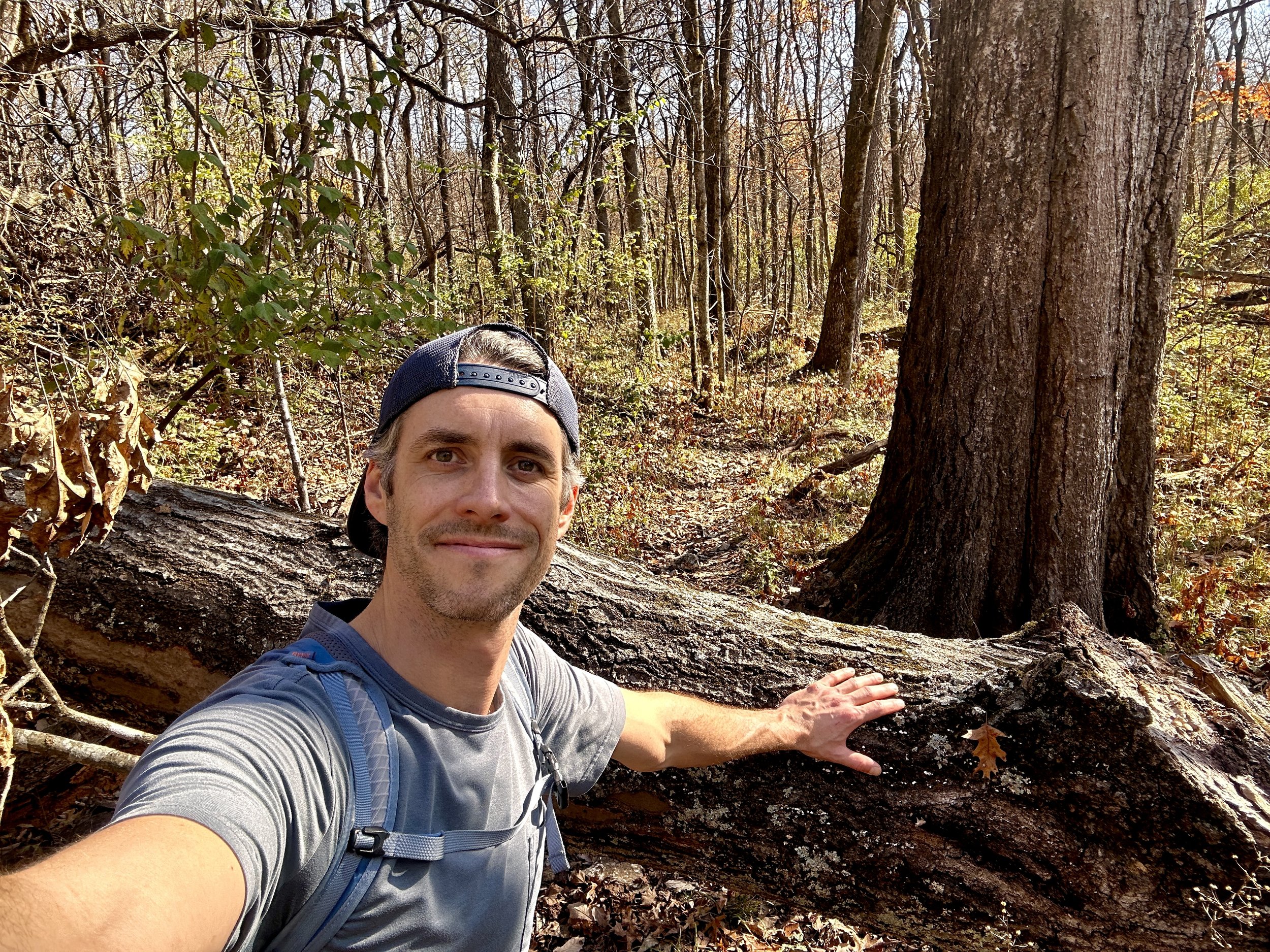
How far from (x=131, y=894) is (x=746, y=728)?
1.70 meters

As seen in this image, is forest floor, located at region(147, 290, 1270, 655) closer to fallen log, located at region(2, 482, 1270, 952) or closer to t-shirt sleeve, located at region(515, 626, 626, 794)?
fallen log, located at region(2, 482, 1270, 952)

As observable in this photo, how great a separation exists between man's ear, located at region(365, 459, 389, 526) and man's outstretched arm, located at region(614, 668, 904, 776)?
904 millimetres

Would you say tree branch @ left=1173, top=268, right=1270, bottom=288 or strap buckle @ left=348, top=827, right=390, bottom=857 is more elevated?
tree branch @ left=1173, top=268, right=1270, bottom=288

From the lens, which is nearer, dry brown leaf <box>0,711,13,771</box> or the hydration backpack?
the hydration backpack

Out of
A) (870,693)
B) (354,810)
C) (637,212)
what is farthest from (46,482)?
(637,212)

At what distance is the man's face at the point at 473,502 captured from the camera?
1.79 m

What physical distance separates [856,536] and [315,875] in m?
3.76

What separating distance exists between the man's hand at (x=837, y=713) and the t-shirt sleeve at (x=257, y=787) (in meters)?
1.42

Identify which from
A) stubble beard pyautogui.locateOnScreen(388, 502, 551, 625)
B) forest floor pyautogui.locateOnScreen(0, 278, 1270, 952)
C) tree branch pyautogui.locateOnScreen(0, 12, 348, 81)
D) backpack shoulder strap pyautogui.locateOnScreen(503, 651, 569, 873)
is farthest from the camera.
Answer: tree branch pyautogui.locateOnScreen(0, 12, 348, 81)

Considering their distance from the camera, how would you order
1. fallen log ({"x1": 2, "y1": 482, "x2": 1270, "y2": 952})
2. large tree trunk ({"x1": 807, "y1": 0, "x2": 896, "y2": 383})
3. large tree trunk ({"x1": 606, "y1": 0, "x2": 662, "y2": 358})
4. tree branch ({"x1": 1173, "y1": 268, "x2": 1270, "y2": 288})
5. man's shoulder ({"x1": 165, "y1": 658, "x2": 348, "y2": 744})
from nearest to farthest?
man's shoulder ({"x1": 165, "y1": 658, "x2": 348, "y2": 744}), fallen log ({"x1": 2, "y1": 482, "x2": 1270, "y2": 952}), tree branch ({"x1": 1173, "y1": 268, "x2": 1270, "y2": 288}), large tree trunk ({"x1": 606, "y1": 0, "x2": 662, "y2": 358}), large tree trunk ({"x1": 807, "y1": 0, "x2": 896, "y2": 383})

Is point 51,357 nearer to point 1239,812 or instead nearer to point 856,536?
point 856,536

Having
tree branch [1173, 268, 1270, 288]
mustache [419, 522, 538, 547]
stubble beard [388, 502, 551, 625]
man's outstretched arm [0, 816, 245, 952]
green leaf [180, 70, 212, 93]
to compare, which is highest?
green leaf [180, 70, 212, 93]

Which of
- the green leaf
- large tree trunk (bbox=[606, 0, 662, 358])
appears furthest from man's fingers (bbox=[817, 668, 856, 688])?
large tree trunk (bbox=[606, 0, 662, 358])

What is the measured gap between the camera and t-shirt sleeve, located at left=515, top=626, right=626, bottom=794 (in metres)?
2.15
